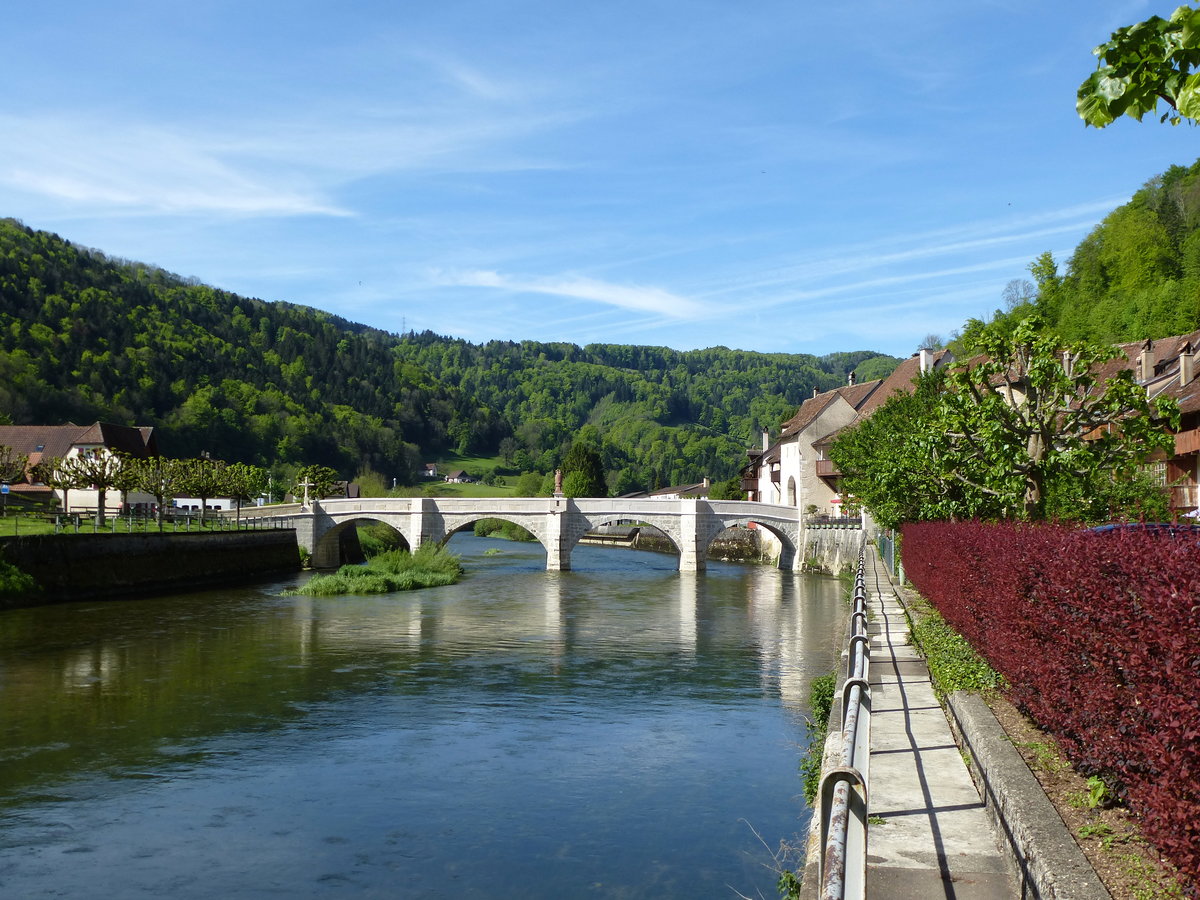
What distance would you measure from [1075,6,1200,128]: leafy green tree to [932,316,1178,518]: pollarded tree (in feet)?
47.6

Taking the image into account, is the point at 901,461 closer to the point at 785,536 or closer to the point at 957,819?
the point at 957,819

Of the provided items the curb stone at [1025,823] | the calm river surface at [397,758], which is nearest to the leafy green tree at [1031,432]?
the calm river surface at [397,758]

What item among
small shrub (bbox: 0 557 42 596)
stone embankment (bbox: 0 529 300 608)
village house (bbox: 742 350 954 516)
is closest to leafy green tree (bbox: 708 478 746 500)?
village house (bbox: 742 350 954 516)

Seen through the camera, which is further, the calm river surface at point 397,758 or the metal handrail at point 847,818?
the calm river surface at point 397,758

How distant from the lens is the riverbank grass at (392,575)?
42.7 metres

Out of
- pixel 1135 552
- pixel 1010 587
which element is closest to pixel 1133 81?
pixel 1135 552

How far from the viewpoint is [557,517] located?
57.3 metres

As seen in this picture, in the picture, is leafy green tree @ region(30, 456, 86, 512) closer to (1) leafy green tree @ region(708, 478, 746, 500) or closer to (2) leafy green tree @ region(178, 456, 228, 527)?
(2) leafy green tree @ region(178, 456, 228, 527)

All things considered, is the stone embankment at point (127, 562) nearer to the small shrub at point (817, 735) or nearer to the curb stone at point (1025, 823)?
the small shrub at point (817, 735)

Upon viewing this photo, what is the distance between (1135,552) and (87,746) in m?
15.5

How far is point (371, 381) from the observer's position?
155 m

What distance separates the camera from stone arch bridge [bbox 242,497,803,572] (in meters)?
56.8

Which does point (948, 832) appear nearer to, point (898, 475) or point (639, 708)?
point (639, 708)

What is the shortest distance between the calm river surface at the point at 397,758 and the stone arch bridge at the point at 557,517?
25529 millimetres
